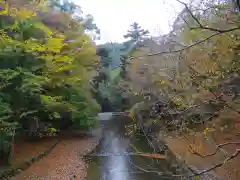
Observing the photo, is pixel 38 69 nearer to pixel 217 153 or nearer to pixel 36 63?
pixel 36 63

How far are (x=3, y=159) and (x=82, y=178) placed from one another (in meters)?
3.49

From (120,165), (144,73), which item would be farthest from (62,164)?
(144,73)

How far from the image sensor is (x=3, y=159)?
11953 millimetres

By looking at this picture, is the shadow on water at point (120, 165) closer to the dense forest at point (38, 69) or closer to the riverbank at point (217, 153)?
the riverbank at point (217, 153)

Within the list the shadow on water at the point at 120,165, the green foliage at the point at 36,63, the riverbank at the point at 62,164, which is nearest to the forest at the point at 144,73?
the green foliage at the point at 36,63

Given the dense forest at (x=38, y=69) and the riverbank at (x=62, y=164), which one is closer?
the riverbank at (x=62, y=164)

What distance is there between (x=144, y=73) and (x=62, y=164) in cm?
727

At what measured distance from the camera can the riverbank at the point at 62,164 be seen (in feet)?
37.1

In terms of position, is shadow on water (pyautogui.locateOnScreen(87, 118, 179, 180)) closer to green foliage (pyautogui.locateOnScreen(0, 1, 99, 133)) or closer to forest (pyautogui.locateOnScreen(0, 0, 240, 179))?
forest (pyautogui.locateOnScreen(0, 0, 240, 179))

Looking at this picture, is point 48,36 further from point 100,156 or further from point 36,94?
point 100,156

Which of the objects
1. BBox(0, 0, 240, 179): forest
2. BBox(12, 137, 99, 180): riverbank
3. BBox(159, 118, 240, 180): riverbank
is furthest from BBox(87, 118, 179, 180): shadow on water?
BBox(0, 0, 240, 179): forest

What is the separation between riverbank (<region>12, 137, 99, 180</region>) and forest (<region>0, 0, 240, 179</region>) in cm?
129

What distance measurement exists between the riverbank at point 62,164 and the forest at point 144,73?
4.25ft

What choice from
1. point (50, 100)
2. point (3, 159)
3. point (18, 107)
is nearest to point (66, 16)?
point (50, 100)
